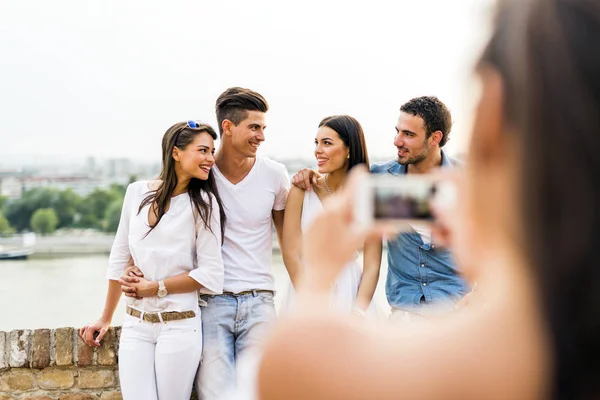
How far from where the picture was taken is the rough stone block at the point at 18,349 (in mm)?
2949

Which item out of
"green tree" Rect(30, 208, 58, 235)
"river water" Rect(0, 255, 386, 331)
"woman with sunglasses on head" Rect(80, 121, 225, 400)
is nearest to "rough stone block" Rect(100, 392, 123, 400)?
"woman with sunglasses on head" Rect(80, 121, 225, 400)

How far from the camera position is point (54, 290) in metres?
38.3

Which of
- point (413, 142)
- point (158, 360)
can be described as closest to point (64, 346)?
point (158, 360)

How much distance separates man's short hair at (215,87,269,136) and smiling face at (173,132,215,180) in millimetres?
356

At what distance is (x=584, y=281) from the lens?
51 cm

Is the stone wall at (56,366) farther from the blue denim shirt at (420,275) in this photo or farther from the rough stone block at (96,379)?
the blue denim shirt at (420,275)

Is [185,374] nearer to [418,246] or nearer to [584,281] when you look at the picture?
[418,246]

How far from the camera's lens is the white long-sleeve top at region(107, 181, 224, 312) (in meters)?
2.81

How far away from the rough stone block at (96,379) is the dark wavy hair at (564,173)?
2813 mm

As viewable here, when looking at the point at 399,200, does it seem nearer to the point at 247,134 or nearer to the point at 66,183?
the point at 247,134

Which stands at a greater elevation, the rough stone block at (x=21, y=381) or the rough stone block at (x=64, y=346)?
the rough stone block at (x=64, y=346)

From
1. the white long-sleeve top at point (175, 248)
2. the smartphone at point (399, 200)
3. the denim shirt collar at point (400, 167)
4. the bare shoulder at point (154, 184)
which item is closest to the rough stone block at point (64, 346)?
the white long-sleeve top at point (175, 248)

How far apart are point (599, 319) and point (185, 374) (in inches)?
97.4

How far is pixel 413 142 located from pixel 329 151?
471 millimetres
